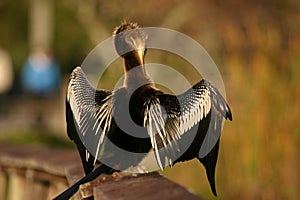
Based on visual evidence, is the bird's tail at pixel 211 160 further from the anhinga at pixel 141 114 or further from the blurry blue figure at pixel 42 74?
the blurry blue figure at pixel 42 74

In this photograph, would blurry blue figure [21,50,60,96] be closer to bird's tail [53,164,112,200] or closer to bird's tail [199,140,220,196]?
bird's tail [199,140,220,196]

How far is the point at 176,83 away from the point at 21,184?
839 centimetres

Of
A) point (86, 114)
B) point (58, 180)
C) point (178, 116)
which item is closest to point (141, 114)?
point (178, 116)

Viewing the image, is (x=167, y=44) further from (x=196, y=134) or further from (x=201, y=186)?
(x=196, y=134)

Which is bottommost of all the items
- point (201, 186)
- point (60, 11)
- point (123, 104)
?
point (201, 186)

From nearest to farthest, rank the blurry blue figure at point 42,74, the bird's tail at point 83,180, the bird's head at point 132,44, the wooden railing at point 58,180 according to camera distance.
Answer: the wooden railing at point 58,180, the bird's tail at point 83,180, the bird's head at point 132,44, the blurry blue figure at point 42,74

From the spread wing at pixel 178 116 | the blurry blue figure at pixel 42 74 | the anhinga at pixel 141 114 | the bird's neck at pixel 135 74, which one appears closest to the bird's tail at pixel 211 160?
the anhinga at pixel 141 114

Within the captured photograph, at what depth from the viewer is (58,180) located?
283 inches

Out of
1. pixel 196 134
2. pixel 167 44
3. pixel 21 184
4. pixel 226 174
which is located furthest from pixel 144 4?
pixel 196 134

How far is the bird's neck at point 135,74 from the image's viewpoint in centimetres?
633

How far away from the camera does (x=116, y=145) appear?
248 inches

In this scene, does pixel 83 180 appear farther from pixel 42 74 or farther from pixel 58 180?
pixel 42 74

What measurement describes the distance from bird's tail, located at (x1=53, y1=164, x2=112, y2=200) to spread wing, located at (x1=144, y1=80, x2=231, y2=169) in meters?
0.36

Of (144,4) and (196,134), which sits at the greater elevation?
(144,4)
